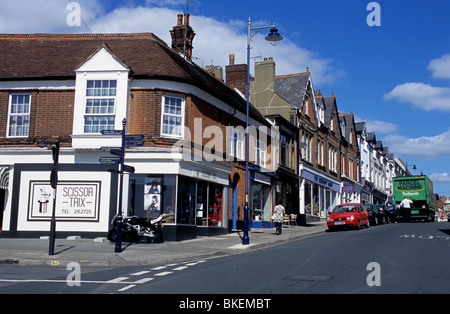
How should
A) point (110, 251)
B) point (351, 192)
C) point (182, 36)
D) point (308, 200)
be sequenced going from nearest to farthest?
point (110, 251)
point (182, 36)
point (308, 200)
point (351, 192)

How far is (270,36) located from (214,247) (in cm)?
879

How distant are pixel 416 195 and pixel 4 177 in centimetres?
3338

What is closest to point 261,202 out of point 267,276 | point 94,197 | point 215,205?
point 215,205

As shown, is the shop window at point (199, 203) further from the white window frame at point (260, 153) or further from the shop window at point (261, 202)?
the white window frame at point (260, 153)

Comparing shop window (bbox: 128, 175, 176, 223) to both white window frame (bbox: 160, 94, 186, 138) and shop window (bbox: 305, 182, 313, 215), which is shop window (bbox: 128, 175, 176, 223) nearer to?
white window frame (bbox: 160, 94, 186, 138)

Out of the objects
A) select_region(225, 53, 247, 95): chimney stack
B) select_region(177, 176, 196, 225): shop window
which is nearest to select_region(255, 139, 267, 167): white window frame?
select_region(225, 53, 247, 95): chimney stack

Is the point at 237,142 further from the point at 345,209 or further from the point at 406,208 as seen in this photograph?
the point at 406,208

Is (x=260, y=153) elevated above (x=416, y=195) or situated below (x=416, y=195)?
above

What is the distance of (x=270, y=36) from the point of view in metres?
19.1

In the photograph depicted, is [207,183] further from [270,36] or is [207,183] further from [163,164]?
[270,36]

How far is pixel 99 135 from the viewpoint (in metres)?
18.8

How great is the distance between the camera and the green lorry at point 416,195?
40156 millimetres

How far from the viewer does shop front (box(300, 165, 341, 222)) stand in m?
35.2
